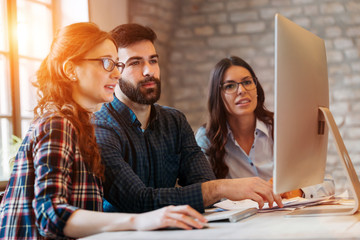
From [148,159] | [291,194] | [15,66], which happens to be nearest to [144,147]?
[148,159]

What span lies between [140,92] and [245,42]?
267 centimetres

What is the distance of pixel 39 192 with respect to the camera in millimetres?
1287

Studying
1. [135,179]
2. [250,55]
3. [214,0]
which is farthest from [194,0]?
[135,179]

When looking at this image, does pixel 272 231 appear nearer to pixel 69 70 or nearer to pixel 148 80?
pixel 69 70

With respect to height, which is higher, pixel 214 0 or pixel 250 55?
pixel 214 0

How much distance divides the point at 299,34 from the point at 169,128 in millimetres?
850

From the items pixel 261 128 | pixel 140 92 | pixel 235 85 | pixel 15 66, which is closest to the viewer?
pixel 140 92

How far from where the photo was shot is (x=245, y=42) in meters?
4.55

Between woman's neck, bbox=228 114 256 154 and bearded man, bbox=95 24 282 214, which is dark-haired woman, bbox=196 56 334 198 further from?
bearded man, bbox=95 24 282 214

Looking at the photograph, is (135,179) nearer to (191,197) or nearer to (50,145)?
(191,197)

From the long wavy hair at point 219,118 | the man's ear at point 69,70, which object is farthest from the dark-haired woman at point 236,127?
the man's ear at point 69,70

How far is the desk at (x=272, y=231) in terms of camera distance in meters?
1.11

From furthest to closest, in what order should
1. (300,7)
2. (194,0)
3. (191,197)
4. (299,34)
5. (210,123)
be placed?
(194,0), (300,7), (210,123), (191,197), (299,34)

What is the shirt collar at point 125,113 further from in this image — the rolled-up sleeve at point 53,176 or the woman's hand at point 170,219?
the woman's hand at point 170,219
